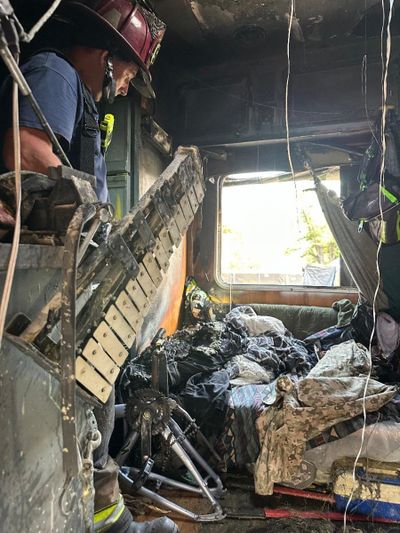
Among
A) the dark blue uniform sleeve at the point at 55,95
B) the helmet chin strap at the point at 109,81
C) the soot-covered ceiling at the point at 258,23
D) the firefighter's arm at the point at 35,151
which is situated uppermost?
the soot-covered ceiling at the point at 258,23

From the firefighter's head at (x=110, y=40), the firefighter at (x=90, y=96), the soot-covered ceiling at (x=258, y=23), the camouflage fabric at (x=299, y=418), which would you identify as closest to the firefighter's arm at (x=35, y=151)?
the firefighter at (x=90, y=96)

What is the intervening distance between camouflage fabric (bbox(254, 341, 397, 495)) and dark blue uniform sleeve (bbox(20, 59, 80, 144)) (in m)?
1.73

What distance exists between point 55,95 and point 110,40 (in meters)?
0.61

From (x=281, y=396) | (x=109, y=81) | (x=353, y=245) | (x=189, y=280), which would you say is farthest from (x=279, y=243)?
(x=109, y=81)

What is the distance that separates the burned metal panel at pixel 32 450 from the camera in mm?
806

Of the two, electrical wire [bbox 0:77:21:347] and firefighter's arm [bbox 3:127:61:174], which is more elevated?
firefighter's arm [bbox 3:127:61:174]

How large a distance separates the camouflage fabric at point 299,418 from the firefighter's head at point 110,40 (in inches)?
74.2

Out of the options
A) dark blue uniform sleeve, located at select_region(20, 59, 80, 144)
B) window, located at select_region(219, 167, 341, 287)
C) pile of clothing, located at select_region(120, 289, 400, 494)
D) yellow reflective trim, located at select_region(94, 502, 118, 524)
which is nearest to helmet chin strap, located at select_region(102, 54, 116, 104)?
dark blue uniform sleeve, located at select_region(20, 59, 80, 144)

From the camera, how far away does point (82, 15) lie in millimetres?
1480

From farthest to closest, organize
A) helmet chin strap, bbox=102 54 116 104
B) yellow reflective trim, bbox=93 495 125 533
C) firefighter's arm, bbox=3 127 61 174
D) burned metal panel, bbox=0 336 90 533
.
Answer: helmet chin strap, bbox=102 54 116 104 → yellow reflective trim, bbox=93 495 125 533 → firefighter's arm, bbox=3 127 61 174 → burned metal panel, bbox=0 336 90 533

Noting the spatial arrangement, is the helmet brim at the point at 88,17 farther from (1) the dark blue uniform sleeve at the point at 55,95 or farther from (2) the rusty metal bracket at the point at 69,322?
(2) the rusty metal bracket at the point at 69,322

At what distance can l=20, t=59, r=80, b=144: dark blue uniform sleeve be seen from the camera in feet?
3.58

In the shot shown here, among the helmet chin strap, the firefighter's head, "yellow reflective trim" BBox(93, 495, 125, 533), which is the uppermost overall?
the firefighter's head

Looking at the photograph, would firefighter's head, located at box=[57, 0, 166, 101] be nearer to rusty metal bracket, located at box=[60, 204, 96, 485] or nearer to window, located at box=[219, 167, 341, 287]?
rusty metal bracket, located at box=[60, 204, 96, 485]
